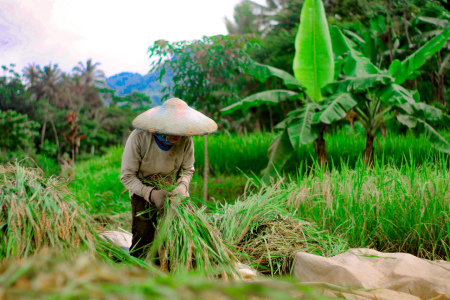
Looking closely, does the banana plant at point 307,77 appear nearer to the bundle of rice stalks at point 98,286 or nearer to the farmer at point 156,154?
the farmer at point 156,154

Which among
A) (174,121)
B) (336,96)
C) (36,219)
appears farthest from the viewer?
(336,96)

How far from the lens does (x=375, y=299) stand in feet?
6.18

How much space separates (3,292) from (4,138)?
13671 mm

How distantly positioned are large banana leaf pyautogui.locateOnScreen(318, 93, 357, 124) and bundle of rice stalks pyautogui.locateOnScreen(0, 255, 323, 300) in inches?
192

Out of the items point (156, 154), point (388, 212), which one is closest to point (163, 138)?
point (156, 154)

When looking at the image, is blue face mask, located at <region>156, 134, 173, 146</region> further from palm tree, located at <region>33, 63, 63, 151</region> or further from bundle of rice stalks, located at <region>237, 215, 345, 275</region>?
palm tree, located at <region>33, 63, 63, 151</region>

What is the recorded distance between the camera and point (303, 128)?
5.53m

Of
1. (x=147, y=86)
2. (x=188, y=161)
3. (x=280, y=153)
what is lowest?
(x=280, y=153)

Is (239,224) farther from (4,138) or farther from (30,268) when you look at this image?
(4,138)

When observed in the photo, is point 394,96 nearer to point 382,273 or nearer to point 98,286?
point 382,273

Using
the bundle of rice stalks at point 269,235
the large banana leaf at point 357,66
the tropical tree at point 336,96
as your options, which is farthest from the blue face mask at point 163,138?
the large banana leaf at point 357,66

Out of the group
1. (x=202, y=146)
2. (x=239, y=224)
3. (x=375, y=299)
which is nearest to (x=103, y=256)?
(x=375, y=299)

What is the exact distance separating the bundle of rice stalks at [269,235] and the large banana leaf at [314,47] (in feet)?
13.2

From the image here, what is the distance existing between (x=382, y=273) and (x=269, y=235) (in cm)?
83
